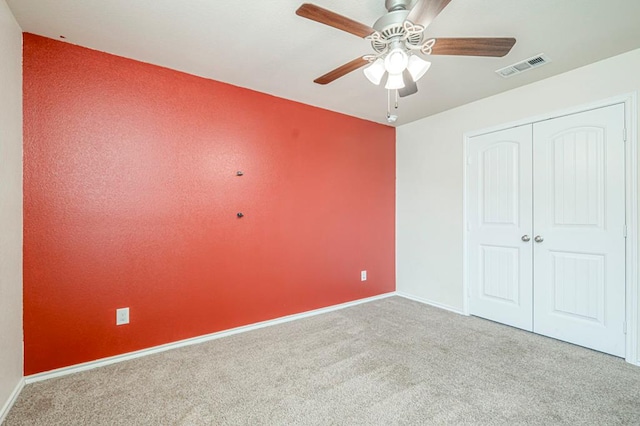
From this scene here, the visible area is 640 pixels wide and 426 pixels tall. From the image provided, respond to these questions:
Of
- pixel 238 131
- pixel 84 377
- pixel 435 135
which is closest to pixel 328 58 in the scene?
pixel 238 131

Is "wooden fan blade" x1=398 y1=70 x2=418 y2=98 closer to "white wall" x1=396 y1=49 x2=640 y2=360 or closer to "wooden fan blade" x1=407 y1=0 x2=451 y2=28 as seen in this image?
"wooden fan blade" x1=407 y1=0 x2=451 y2=28

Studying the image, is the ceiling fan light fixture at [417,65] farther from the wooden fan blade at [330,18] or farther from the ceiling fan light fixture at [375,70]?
the wooden fan blade at [330,18]

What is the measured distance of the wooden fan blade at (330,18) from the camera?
1.33 meters

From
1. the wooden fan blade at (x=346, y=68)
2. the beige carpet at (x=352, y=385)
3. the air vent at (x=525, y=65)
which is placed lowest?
the beige carpet at (x=352, y=385)

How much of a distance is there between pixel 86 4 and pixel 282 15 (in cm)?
116

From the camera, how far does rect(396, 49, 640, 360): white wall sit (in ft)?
8.38

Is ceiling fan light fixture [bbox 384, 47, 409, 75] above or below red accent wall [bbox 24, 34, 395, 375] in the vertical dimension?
above

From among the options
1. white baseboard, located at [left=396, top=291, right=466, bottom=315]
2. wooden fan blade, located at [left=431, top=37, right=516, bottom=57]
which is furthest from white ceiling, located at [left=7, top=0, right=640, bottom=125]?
white baseboard, located at [left=396, top=291, right=466, bottom=315]

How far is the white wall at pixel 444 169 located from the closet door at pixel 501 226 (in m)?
0.15

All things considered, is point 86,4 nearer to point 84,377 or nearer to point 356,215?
point 84,377

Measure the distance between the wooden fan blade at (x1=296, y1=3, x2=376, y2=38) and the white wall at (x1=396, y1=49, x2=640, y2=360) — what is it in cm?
221

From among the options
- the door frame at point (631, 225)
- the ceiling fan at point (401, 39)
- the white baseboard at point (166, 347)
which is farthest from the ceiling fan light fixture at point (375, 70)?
the white baseboard at point (166, 347)

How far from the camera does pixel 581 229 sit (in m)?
2.53

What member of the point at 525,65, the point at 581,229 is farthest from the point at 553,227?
the point at 525,65
